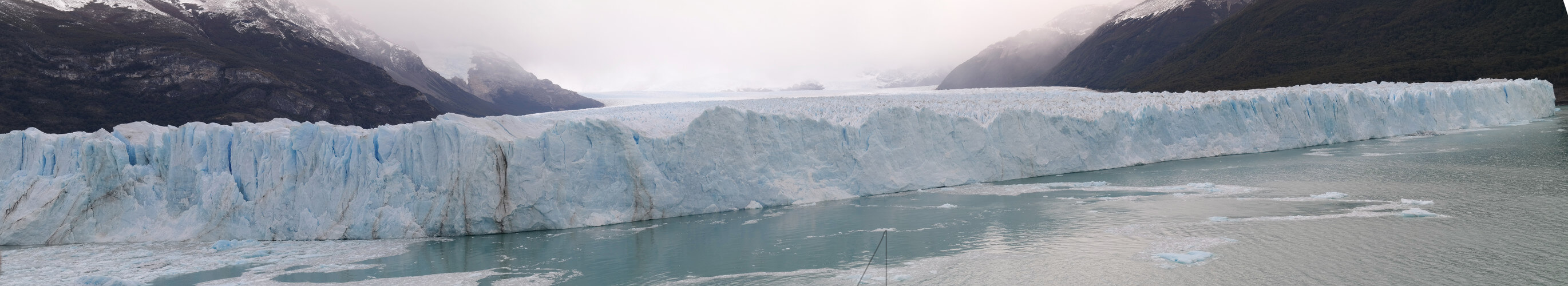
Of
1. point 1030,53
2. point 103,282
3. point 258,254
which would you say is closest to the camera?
point 103,282

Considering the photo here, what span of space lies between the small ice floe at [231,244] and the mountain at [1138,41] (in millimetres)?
63908

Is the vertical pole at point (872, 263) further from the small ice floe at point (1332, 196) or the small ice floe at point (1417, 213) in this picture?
the small ice floe at point (1332, 196)

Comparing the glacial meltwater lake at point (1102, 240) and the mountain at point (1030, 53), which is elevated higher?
the mountain at point (1030, 53)

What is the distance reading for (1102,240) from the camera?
901cm

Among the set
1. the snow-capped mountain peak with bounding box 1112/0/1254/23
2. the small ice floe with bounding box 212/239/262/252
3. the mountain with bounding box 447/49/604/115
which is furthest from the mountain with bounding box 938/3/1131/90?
the small ice floe with bounding box 212/239/262/252

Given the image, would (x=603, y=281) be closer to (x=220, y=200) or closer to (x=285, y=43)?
(x=220, y=200)

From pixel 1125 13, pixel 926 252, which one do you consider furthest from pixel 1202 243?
pixel 1125 13

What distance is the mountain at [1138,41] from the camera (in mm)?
69500

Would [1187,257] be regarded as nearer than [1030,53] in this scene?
Yes

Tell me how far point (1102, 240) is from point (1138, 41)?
71139mm

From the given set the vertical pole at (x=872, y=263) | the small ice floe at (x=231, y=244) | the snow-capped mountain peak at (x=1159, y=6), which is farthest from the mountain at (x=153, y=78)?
the snow-capped mountain peak at (x=1159, y=6)

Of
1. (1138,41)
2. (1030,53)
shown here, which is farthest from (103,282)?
(1030,53)

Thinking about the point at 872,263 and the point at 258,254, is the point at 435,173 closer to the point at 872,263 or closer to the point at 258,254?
the point at 258,254

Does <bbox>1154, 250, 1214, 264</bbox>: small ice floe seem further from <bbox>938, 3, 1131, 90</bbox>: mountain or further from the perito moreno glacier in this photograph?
<bbox>938, 3, 1131, 90</bbox>: mountain
